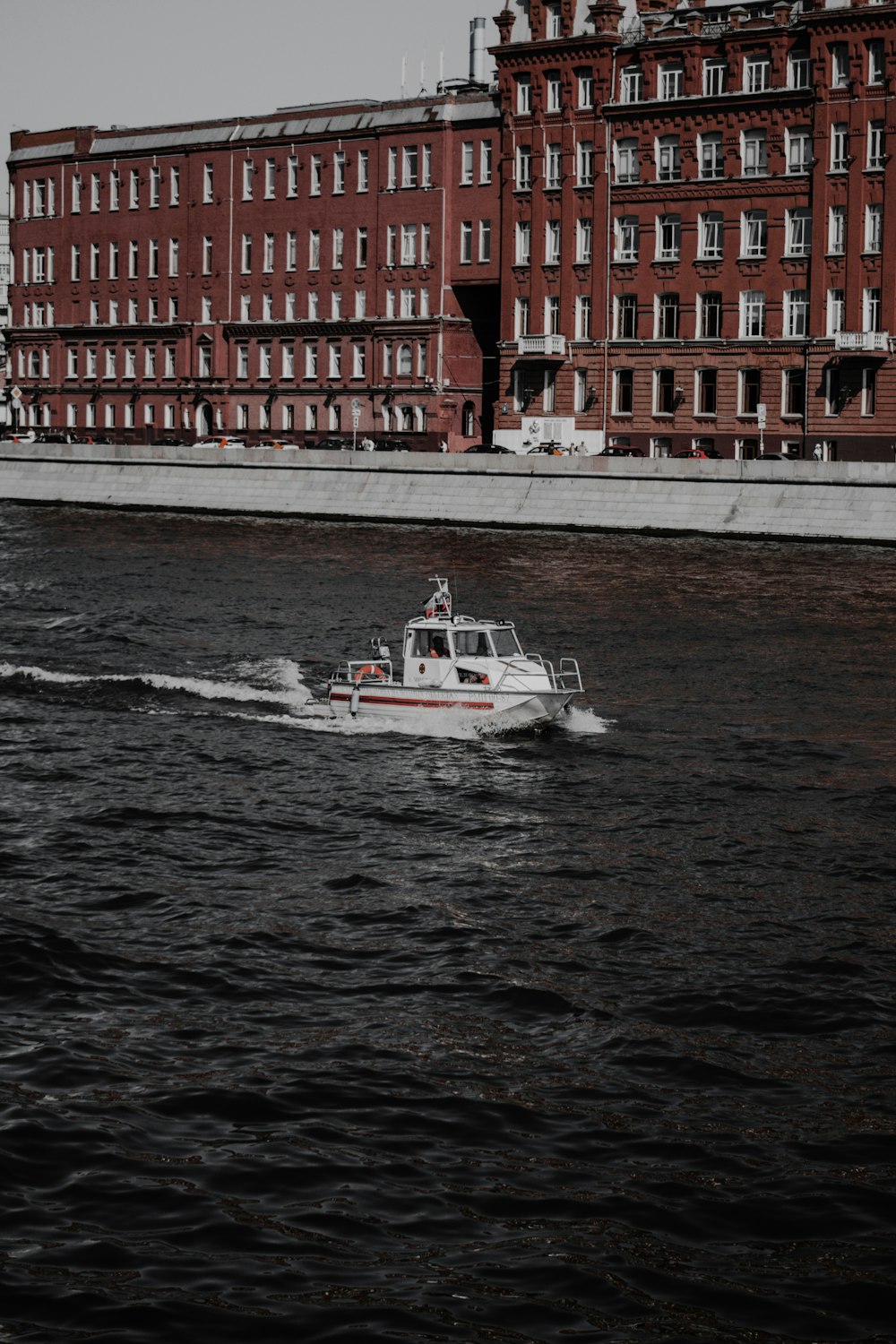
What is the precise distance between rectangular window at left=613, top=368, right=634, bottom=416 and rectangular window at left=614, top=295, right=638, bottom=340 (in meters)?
1.86

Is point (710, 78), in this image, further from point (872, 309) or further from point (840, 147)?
point (872, 309)

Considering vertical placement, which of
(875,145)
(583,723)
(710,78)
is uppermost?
(710,78)

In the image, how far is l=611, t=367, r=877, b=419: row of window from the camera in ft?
295

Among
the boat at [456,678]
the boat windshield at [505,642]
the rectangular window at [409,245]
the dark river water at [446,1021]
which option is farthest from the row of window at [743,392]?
the boat at [456,678]

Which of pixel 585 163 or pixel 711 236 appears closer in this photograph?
pixel 711 236

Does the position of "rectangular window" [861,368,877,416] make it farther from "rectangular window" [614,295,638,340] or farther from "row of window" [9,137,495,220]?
"row of window" [9,137,495,220]

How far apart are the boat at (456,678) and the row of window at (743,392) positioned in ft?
188

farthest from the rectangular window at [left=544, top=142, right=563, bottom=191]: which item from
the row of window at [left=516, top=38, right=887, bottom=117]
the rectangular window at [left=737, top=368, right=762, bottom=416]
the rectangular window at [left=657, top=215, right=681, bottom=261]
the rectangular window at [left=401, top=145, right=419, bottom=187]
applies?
the rectangular window at [left=737, top=368, right=762, bottom=416]

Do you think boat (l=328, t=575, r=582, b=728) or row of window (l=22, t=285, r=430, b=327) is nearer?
boat (l=328, t=575, r=582, b=728)

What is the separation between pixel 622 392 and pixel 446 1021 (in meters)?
84.2

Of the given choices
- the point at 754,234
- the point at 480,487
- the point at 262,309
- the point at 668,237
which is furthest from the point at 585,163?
the point at 480,487

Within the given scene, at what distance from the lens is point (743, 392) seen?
94.9 meters

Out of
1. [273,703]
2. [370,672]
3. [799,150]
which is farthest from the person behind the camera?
[799,150]

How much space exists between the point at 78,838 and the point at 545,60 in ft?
272
